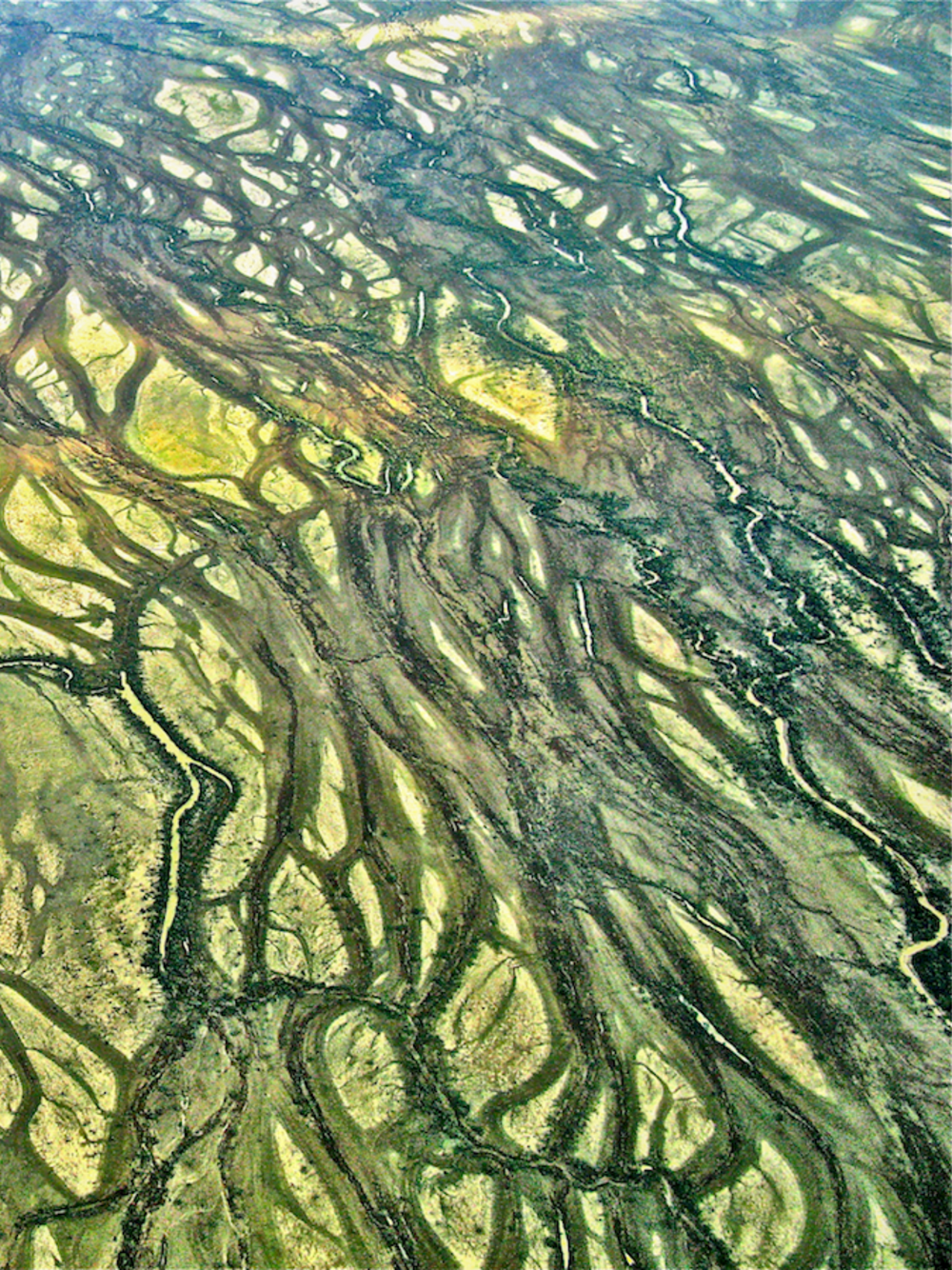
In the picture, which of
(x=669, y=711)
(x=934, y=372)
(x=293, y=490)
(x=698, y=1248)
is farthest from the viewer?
(x=934, y=372)

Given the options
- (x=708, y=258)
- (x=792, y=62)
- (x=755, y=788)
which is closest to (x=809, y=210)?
(x=708, y=258)

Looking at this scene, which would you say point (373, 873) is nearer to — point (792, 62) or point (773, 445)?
point (773, 445)

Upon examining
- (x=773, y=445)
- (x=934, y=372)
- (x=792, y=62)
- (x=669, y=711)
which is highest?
(x=792, y=62)

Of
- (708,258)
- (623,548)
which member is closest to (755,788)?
(623,548)

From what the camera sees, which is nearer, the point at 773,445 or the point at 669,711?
the point at 669,711

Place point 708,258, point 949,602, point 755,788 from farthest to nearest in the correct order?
point 708,258
point 949,602
point 755,788

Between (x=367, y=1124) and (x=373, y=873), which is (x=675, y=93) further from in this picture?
(x=367, y=1124)

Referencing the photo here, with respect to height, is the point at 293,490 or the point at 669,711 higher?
the point at 669,711
